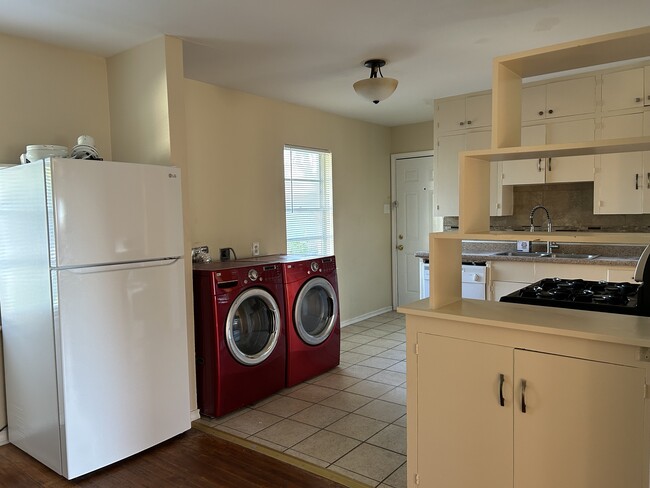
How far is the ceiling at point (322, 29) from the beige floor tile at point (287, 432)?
7.67ft

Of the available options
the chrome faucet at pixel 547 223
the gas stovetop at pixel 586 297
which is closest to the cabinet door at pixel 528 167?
the chrome faucet at pixel 547 223

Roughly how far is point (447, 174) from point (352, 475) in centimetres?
308

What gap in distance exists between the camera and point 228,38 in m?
2.92

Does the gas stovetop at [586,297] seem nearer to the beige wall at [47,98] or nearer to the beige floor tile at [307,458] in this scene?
the beige floor tile at [307,458]

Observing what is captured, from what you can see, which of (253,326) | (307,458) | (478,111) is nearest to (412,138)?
(478,111)

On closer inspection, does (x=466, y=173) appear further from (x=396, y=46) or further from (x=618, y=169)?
(x=618, y=169)

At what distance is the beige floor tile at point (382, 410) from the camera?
3109mm

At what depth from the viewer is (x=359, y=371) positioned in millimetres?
4000

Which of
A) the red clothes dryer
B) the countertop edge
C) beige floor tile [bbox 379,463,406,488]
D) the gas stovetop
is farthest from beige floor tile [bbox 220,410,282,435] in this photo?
the gas stovetop

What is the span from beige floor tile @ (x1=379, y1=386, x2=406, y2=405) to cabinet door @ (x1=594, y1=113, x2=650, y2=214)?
84.7 inches

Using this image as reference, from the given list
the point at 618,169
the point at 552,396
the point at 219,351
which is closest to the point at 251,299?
the point at 219,351

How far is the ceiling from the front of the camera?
249 cm

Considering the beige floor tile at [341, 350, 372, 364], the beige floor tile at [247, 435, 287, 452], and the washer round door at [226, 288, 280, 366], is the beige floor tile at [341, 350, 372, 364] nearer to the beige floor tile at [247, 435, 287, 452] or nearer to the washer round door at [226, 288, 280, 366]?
the washer round door at [226, 288, 280, 366]

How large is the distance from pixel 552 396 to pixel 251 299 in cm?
212
